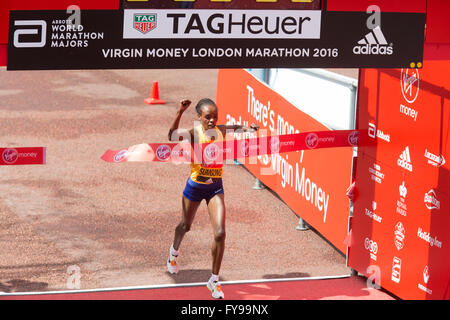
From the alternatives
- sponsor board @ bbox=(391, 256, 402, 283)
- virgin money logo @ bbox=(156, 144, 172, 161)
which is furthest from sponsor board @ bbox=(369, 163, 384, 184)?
virgin money logo @ bbox=(156, 144, 172, 161)

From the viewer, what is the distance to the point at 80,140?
17594 millimetres

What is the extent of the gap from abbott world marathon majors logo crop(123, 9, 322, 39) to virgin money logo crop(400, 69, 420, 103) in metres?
2.00

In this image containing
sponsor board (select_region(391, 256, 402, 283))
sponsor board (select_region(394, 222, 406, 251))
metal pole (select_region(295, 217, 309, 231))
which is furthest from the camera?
metal pole (select_region(295, 217, 309, 231))

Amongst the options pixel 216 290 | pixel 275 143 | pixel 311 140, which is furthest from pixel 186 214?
pixel 311 140

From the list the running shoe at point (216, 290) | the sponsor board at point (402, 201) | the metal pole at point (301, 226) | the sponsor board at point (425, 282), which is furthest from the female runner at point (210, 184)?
the metal pole at point (301, 226)

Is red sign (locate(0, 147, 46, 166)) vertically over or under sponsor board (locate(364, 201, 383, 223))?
over

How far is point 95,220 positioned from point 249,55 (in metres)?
5.67

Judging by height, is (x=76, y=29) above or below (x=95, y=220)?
above

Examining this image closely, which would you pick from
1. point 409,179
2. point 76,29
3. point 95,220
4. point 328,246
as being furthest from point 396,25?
point 95,220

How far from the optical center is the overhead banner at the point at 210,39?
7.77 metres

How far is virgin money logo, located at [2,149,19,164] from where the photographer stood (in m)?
10.4

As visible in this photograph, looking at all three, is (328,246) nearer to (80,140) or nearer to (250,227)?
(250,227)

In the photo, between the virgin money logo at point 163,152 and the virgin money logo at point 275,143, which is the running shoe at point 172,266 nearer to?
the virgin money logo at point 163,152

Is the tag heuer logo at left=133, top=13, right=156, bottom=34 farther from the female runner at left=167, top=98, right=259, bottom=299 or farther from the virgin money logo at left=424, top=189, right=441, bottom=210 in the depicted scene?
the virgin money logo at left=424, top=189, right=441, bottom=210
